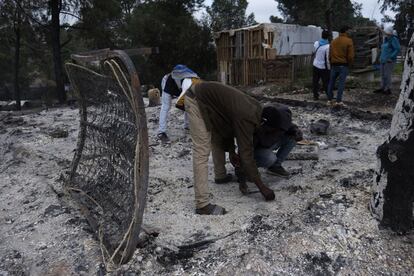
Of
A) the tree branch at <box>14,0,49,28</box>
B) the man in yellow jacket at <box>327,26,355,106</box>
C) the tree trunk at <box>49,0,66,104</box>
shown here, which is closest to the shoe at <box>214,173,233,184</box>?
the man in yellow jacket at <box>327,26,355,106</box>

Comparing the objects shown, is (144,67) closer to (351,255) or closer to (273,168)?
(273,168)

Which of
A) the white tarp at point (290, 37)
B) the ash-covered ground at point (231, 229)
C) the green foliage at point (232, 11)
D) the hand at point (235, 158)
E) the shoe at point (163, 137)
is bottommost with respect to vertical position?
the ash-covered ground at point (231, 229)

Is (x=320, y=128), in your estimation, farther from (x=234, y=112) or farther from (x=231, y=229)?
(x=231, y=229)

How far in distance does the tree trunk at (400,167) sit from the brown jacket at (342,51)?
16.3ft

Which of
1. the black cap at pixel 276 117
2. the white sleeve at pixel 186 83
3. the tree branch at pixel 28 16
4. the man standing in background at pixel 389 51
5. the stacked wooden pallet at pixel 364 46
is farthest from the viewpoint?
the stacked wooden pallet at pixel 364 46

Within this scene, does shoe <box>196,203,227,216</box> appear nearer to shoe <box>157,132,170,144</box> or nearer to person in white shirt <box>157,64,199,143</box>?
person in white shirt <box>157,64,199,143</box>

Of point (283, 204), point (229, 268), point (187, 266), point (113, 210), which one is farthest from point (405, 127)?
point (113, 210)

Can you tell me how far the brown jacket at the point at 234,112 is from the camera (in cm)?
325

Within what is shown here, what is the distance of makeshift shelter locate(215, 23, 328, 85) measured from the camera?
46.9 ft

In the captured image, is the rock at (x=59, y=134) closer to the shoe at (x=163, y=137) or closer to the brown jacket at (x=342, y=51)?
the shoe at (x=163, y=137)

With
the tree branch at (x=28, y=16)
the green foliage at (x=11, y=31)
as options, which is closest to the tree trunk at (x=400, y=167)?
the tree branch at (x=28, y=16)

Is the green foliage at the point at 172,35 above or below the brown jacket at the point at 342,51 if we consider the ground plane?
above

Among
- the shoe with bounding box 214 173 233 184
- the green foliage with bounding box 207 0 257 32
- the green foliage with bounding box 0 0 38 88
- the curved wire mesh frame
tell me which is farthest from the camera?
the green foliage with bounding box 207 0 257 32

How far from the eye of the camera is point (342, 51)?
7641 mm
